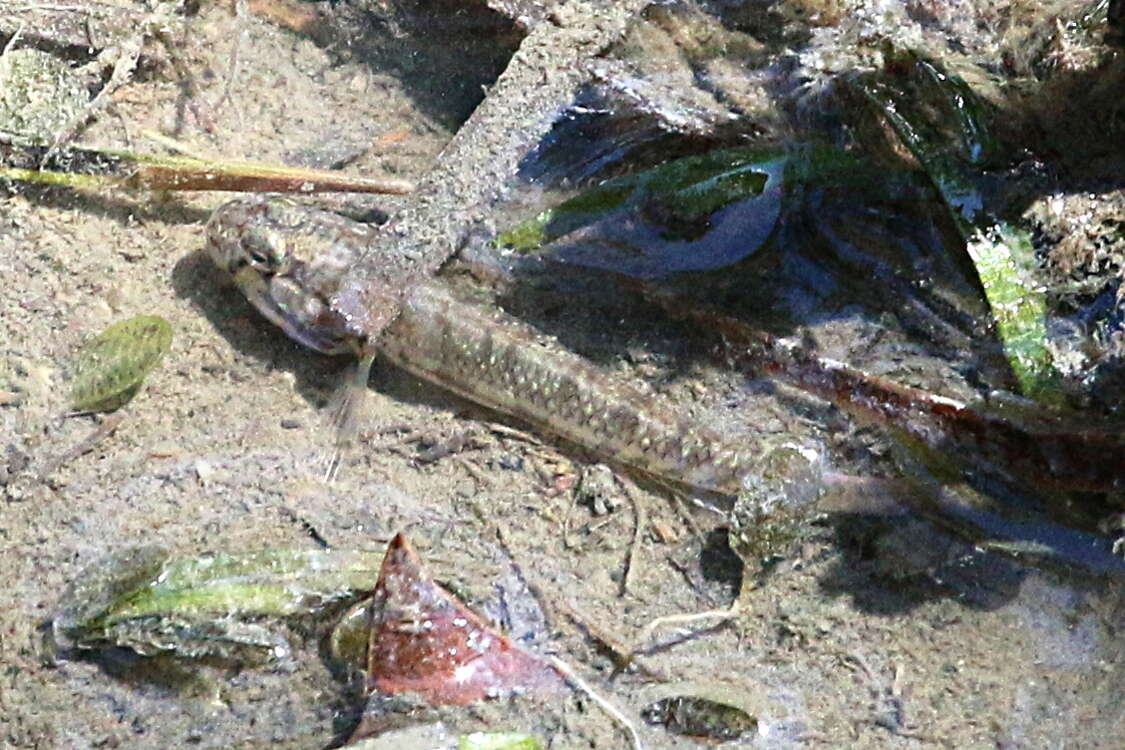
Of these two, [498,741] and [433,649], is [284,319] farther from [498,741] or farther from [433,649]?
[498,741]

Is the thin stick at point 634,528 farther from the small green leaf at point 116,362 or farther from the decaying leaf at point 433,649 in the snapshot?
the small green leaf at point 116,362

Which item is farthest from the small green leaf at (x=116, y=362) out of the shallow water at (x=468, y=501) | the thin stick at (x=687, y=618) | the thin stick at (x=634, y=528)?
the thin stick at (x=687, y=618)

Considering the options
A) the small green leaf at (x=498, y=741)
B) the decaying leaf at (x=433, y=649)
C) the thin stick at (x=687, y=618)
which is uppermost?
the thin stick at (x=687, y=618)

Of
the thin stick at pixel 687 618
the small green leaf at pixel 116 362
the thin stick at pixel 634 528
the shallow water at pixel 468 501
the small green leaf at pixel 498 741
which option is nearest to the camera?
the small green leaf at pixel 498 741

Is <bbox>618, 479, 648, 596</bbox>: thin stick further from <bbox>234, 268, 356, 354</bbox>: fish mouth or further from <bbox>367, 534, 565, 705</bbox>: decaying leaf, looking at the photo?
<bbox>234, 268, 356, 354</bbox>: fish mouth

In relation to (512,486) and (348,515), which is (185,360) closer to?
(348,515)

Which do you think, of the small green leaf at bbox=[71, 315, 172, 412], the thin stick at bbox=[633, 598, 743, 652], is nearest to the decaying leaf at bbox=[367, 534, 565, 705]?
the thin stick at bbox=[633, 598, 743, 652]
